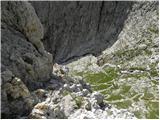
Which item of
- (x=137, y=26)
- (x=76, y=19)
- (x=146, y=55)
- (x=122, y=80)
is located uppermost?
(x=76, y=19)

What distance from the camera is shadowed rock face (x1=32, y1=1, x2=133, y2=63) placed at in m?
124

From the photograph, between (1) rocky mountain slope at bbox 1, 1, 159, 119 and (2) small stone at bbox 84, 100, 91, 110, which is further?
(2) small stone at bbox 84, 100, 91, 110

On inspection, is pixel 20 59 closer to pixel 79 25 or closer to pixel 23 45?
pixel 23 45

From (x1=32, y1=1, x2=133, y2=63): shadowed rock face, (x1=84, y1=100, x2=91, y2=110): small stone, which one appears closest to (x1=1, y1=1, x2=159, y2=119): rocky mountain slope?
(x1=32, y1=1, x2=133, y2=63): shadowed rock face

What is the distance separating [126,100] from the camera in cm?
8156

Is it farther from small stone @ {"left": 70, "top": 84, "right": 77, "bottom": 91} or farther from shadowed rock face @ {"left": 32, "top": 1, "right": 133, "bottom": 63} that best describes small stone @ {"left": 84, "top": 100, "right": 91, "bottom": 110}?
shadowed rock face @ {"left": 32, "top": 1, "right": 133, "bottom": 63}

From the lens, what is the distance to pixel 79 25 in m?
131

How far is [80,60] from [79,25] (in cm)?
1654

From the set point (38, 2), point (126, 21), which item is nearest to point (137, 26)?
point (126, 21)

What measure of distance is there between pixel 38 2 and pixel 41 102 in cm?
10189

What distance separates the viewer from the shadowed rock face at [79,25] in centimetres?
12412

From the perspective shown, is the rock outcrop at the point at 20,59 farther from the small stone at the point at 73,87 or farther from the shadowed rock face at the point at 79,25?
the shadowed rock face at the point at 79,25

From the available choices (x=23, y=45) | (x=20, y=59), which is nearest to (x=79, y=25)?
(x=23, y=45)

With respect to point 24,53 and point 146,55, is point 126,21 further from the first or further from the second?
point 24,53
